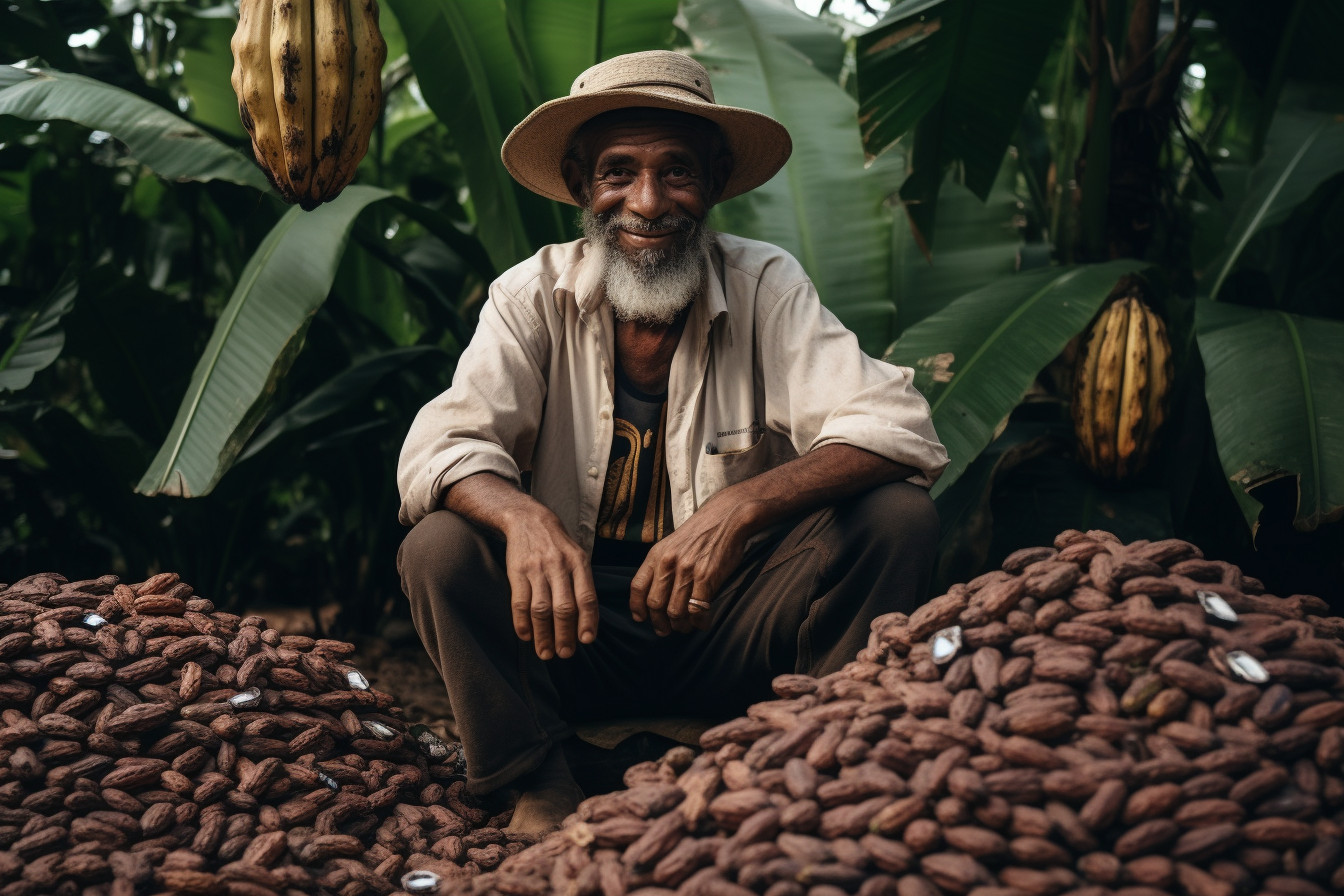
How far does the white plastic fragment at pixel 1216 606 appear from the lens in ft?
5.25

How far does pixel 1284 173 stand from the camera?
3066 millimetres

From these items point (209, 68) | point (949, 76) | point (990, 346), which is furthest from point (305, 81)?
point (209, 68)

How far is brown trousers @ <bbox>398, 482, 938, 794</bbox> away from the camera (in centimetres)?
191

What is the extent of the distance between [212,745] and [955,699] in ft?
4.04

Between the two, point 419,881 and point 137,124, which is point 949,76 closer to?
point 137,124

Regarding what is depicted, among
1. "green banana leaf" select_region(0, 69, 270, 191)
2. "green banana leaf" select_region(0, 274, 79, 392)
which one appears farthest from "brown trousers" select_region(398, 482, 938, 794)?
"green banana leaf" select_region(0, 274, 79, 392)

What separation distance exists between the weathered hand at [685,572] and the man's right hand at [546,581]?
0.32 ft

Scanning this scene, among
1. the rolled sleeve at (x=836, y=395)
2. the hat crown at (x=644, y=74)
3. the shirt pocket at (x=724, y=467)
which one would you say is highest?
the hat crown at (x=644, y=74)

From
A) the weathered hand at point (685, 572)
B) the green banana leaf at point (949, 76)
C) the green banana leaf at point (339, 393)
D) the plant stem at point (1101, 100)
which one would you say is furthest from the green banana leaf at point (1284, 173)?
the green banana leaf at point (339, 393)

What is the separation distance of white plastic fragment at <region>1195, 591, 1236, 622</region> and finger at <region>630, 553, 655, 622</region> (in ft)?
2.78

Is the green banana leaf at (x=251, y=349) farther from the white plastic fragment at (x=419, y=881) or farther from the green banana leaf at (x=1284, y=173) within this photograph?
the green banana leaf at (x=1284, y=173)

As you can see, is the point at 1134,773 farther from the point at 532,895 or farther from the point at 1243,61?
the point at 1243,61

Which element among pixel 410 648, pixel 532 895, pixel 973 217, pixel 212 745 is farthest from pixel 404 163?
pixel 532 895

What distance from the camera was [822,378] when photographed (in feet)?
6.91
